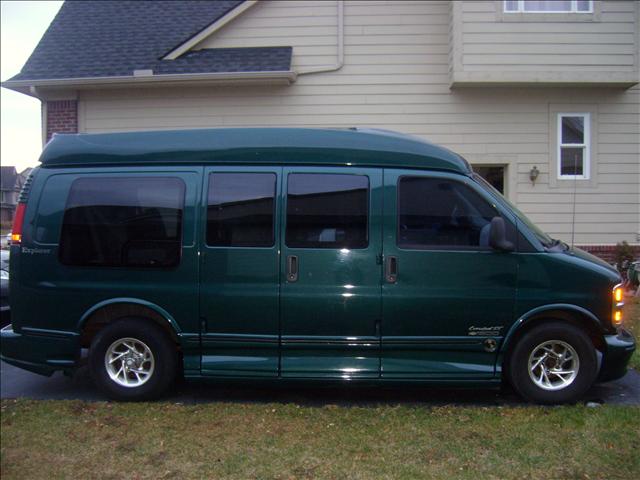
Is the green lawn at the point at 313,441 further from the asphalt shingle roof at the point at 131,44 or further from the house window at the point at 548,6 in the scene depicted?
the house window at the point at 548,6

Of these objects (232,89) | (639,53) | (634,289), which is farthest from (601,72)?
(232,89)

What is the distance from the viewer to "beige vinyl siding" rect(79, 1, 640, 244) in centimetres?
1045

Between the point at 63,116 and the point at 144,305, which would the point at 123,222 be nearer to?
the point at 144,305

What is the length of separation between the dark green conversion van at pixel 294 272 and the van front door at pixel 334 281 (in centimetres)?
1

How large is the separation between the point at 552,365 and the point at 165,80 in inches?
316

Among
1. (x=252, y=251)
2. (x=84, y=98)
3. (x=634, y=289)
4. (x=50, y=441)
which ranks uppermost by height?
(x=84, y=98)

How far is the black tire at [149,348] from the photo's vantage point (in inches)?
203

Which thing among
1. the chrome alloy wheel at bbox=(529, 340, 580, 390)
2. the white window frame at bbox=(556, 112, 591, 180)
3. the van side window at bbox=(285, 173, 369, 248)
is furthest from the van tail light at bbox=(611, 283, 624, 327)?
the white window frame at bbox=(556, 112, 591, 180)

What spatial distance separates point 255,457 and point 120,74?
333 inches

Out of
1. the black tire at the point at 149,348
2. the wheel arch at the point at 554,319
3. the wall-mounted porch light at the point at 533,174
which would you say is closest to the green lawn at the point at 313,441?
the black tire at the point at 149,348

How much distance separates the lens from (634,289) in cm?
1021

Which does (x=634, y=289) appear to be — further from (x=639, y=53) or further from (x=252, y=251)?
(x=252, y=251)

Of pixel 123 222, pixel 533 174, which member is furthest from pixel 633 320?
pixel 123 222

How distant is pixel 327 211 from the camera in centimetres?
510
